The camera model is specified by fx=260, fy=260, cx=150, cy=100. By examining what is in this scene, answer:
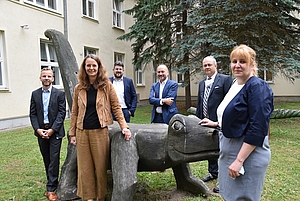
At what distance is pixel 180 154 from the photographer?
2666 mm

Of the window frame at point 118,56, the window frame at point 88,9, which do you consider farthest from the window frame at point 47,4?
the window frame at point 118,56

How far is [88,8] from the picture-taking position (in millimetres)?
12719

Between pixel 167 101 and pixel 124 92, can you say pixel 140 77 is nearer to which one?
pixel 124 92

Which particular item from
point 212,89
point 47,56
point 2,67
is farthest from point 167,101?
point 47,56

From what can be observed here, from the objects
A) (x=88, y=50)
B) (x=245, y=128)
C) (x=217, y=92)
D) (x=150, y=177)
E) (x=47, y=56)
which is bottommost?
(x=150, y=177)

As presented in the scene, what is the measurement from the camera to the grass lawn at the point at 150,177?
11.6ft

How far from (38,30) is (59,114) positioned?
25.3ft

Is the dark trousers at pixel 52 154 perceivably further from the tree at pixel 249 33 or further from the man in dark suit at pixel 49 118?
the tree at pixel 249 33

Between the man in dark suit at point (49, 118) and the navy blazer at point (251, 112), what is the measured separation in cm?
229

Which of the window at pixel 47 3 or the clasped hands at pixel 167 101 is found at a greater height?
the window at pixel 47 3

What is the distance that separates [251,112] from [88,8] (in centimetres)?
1242

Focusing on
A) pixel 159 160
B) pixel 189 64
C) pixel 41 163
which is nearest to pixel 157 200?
pixel 159 160

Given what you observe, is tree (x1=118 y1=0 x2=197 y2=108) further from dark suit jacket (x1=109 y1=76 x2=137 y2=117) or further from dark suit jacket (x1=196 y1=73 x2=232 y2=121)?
dark suit jacket (x1=196 y1=73 x2=232 y2=121)

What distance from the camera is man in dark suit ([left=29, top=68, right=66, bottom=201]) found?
11.0ft
